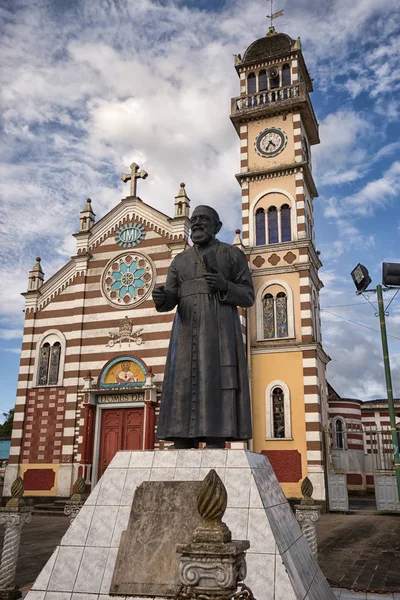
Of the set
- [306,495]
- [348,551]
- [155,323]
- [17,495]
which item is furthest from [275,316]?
[17,495]

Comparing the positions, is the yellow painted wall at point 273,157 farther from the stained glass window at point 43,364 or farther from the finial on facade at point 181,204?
the stained glass window at point 43,364

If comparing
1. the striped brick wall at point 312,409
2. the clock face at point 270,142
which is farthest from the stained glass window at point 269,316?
the clock face at point 270,142

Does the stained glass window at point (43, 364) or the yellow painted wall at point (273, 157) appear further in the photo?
the yellow painted wall at point (273, 157)

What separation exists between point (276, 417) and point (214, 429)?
15364mm

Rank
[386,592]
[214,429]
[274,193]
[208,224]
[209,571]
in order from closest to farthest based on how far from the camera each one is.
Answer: [209,571] < [214,429] < [208,224] < [386,592] < [274,193]

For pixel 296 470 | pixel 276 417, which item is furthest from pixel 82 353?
pixel 296 470

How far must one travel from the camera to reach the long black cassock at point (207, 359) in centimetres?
507

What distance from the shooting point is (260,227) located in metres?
22.2

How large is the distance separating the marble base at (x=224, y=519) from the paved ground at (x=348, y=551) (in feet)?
9.02

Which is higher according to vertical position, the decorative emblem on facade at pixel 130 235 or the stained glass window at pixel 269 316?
the decorative emblem on facade at pixel 130 235

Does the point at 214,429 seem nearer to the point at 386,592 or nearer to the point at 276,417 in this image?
the point at 386,592

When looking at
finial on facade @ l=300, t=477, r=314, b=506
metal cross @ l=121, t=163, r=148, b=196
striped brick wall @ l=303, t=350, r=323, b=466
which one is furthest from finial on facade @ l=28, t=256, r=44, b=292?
finial on facade @ l=300, t=477, r=314, b=506

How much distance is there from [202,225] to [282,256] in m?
15.9

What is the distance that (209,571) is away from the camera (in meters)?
2.97
